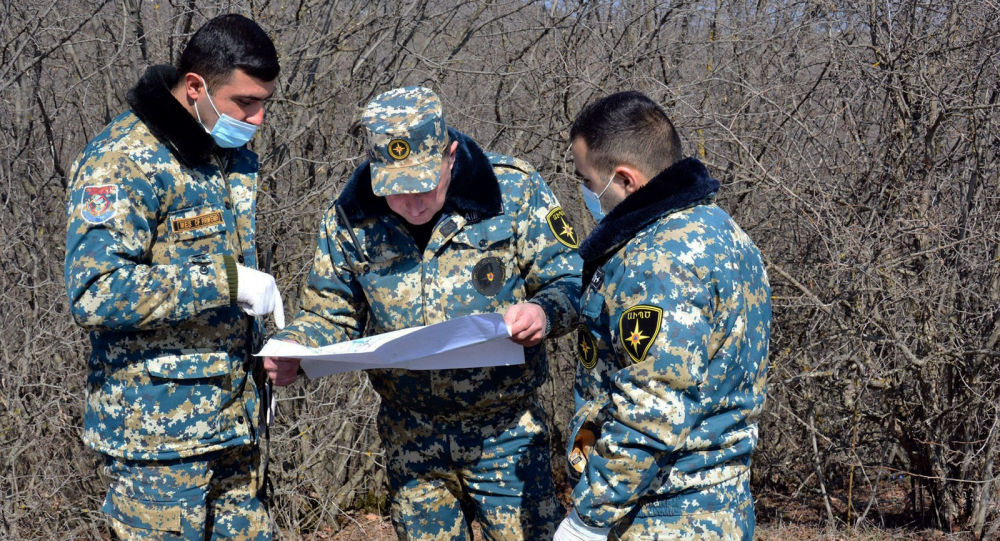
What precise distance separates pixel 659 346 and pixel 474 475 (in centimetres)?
110

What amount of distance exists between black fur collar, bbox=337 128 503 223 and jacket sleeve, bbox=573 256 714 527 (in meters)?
0.84

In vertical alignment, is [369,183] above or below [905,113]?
above

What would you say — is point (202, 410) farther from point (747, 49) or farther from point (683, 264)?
point (747, 49)

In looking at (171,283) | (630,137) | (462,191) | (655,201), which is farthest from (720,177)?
(171,283)

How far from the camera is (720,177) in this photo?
5543 mm

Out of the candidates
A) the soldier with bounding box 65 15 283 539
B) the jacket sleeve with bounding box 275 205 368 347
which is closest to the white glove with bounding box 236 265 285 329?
the soldier with bounding box 65 15 283 539

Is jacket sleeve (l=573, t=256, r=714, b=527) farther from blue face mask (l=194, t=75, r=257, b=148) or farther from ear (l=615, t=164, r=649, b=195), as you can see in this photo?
blue face mask (l=194, t=75, r=257, b=148)

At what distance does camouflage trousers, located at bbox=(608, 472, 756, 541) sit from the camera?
244 centimetres

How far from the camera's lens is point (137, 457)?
9.71ft

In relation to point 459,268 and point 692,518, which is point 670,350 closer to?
point 692,518

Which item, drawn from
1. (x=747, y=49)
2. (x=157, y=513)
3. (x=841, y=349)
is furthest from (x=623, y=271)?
(x=747, y=49)

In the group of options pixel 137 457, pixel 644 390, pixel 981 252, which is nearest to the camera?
pixel 644 390

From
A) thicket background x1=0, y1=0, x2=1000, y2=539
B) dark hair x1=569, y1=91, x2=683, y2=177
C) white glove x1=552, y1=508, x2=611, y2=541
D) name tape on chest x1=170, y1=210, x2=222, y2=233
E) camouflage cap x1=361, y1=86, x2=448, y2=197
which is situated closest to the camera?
white glove x1=552, y1=508, x2=611, y2=541

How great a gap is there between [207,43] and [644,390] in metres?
1.80
